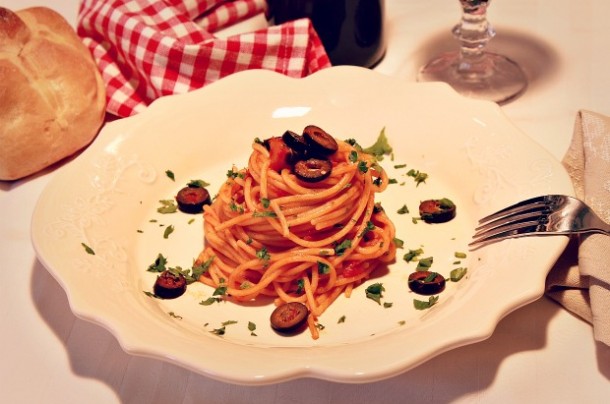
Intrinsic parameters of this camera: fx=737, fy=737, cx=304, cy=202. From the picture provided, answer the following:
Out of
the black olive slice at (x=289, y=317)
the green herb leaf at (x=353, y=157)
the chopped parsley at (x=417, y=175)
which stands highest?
the green herb leaf at (x=353, y=157)

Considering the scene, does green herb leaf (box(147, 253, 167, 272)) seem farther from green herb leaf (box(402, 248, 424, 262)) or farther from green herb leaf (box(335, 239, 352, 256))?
green herb leaf (box(402, 248, 424, 262))

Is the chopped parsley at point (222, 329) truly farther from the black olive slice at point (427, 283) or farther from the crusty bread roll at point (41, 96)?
the crusty bread roll at point (41, 96)

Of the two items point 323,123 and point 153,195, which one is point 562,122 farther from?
point 153,195

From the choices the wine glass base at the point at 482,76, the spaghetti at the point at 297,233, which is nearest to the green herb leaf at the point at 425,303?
the spaghetti at the point at 297,233

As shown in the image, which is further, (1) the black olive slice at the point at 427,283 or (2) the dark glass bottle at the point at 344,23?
(2) the dark glass bottle at the point at 344,23

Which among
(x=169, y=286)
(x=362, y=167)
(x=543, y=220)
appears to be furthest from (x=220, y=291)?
(x=543, y=220)

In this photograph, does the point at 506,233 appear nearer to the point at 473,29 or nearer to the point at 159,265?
the point at 159,265
